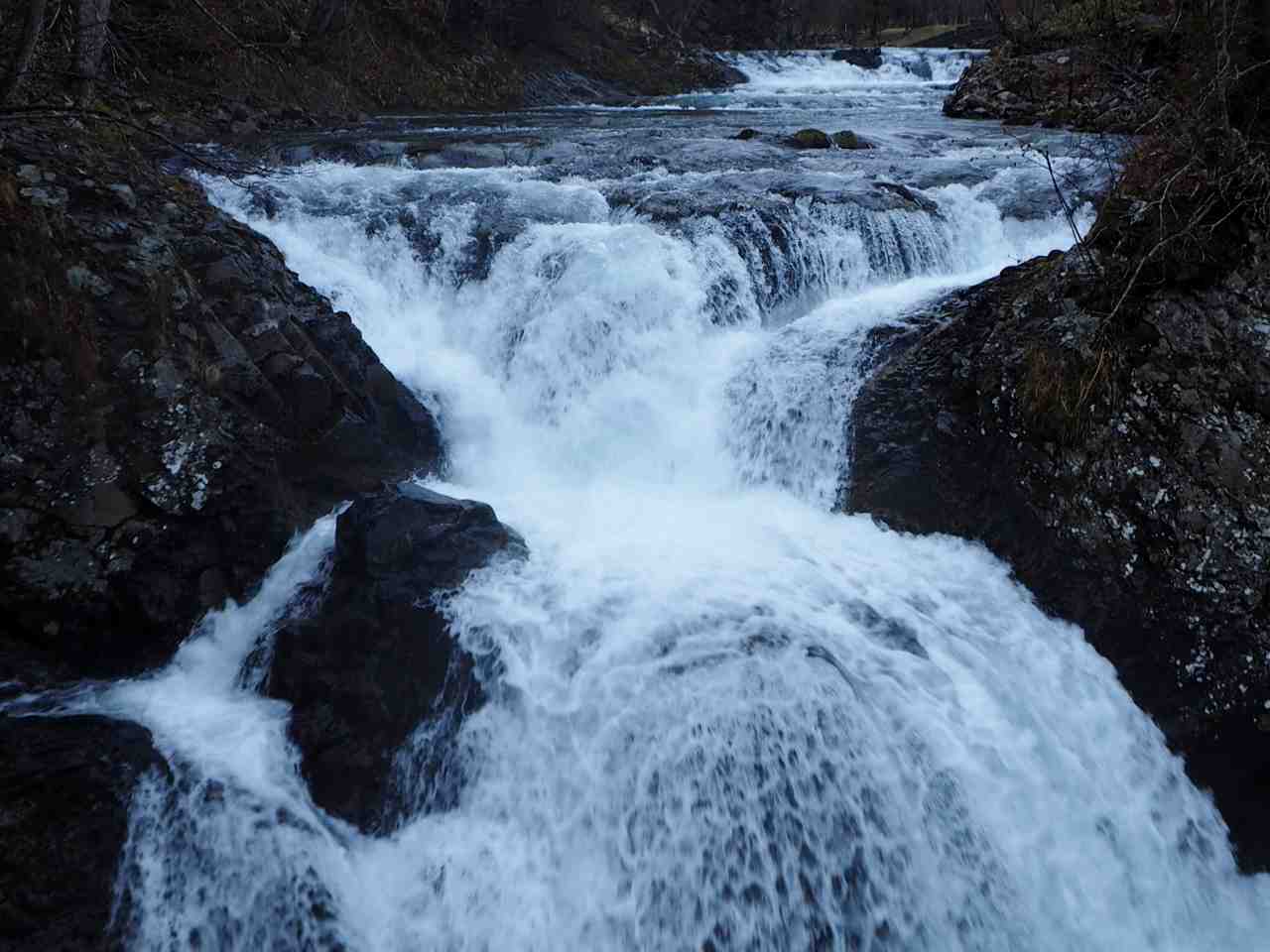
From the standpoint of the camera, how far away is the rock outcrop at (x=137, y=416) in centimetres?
426

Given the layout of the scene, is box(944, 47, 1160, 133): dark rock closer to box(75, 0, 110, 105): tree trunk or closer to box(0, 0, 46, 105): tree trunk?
box(75, 0, 110, 105): tree trunk

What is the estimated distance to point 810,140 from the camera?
A: 12414mm

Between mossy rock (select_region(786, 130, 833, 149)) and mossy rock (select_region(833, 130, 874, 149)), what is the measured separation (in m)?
0.13

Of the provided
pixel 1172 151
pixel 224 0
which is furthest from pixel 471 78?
pixel 1172 151

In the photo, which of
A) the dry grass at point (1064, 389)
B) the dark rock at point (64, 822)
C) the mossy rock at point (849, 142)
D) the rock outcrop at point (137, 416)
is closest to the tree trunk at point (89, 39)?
the rock outcrop at point (137, 416)

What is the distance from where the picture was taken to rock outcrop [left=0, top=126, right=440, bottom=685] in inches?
168

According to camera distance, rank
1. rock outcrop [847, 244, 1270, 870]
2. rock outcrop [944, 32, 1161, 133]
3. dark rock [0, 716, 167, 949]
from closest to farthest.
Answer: dark rock [0, 716, 167, 949], rock outcrop [847, 244, 1270, 870], rock outcrop [944, 32, 1161, 133]

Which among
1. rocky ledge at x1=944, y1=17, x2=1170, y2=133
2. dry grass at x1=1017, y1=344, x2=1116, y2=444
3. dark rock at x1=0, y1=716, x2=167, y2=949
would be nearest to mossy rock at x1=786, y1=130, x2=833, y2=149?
rocky ledge at x1=944, y1=17, x2=1170, y2=133

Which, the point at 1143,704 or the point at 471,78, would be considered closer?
the point at 1143,704

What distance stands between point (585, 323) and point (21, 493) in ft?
14.3

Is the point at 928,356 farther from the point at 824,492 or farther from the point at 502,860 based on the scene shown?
the point at 502,860

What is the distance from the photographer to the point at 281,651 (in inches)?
176

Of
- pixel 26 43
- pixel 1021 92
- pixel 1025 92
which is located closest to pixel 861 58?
pixel 1021 92

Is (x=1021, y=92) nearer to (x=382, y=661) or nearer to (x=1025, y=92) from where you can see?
(x=1025, y=92)
